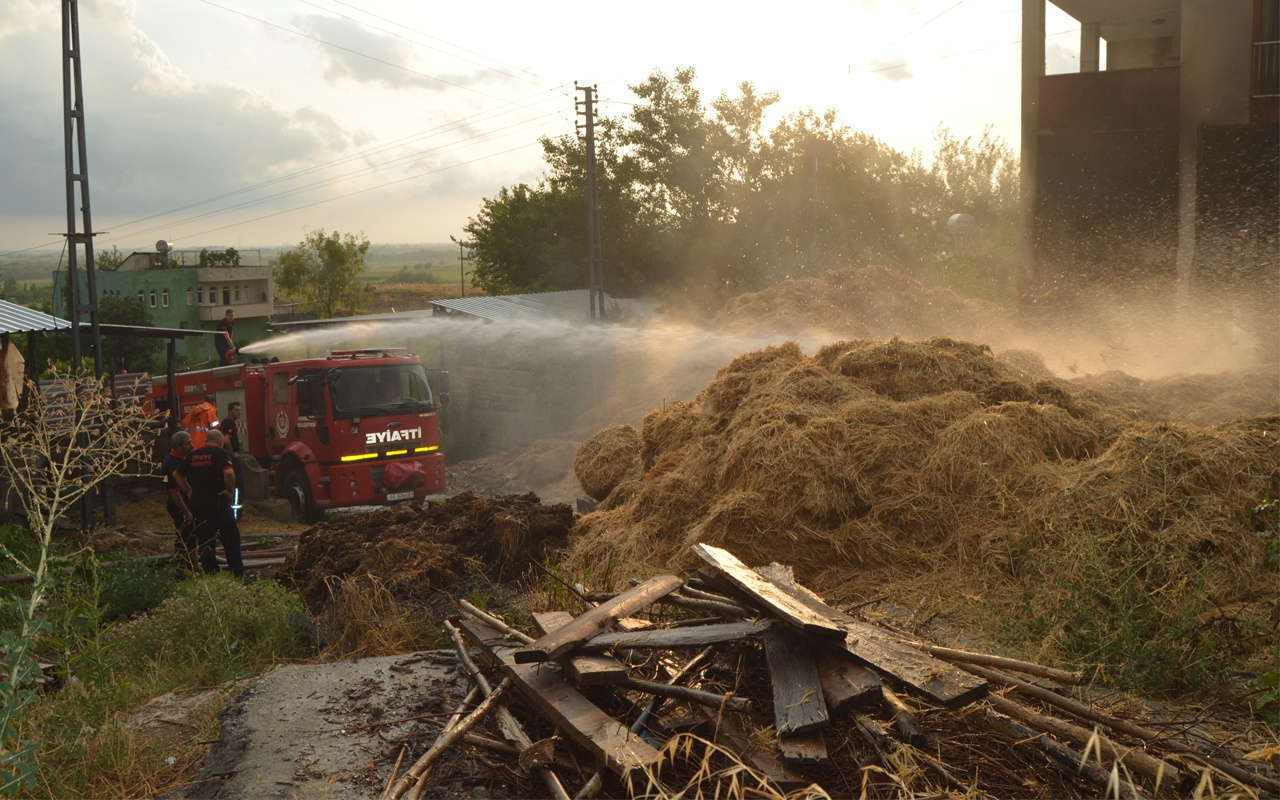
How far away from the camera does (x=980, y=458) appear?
8289mm

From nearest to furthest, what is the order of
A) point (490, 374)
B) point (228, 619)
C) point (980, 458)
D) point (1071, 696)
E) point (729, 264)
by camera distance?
point (1071, 696), point (228, 619), point (980, 458), point (490, 374), point (729, 264)

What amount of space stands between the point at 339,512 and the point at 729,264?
1208 inches

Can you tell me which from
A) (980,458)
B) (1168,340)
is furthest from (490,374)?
(980,458)

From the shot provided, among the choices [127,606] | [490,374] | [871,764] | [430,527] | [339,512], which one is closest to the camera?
[871,764]

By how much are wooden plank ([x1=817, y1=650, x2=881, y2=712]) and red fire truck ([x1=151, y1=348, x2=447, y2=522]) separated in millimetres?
12314

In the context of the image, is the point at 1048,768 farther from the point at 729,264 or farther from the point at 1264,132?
the point at 729,264

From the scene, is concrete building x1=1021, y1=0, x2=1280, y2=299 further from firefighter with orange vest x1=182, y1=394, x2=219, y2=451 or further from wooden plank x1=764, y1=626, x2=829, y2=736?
firefighter with orange vest x1=182, y1=394, x2=219, y2=451

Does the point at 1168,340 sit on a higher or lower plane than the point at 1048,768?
higher

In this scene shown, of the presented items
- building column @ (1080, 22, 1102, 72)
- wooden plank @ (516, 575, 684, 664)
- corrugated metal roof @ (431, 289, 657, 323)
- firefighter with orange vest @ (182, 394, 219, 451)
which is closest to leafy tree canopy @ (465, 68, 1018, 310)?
corrugated metal roof @ (431, 289, 657, 323)

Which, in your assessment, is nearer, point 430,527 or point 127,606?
point 127,606

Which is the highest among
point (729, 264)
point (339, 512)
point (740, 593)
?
point (729, 264)

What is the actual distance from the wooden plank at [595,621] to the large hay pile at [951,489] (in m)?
2.30

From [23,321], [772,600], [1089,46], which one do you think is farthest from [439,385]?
[1089,46]

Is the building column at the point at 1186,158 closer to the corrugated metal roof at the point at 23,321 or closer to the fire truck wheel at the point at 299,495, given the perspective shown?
the fire truck wheel at the point at 299,495
